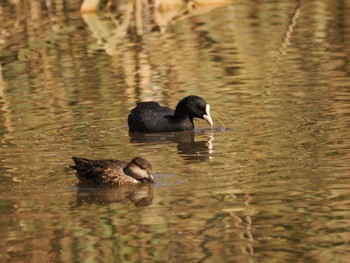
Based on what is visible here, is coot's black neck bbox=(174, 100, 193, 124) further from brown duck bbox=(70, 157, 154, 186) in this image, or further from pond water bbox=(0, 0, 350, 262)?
brown duck bbox=(70, 157, 154, 186)

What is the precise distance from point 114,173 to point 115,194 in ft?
0.90

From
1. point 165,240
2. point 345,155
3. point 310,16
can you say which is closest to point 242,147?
point 345,155

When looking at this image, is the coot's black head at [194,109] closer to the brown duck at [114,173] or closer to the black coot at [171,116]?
the black coot at [171,116]

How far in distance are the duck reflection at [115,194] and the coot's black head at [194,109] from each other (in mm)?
3723

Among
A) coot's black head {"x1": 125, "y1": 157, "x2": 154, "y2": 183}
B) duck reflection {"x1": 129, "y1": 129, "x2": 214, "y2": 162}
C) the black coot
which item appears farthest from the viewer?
the black coot

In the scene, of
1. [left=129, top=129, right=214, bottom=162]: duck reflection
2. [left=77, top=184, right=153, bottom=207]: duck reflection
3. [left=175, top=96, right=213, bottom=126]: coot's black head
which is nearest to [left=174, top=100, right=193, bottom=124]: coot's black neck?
[left=175, top=96, right=213, bottom=126]: coot's black head

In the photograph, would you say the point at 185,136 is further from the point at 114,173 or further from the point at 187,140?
the point at 114,173

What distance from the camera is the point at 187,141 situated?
1436cm

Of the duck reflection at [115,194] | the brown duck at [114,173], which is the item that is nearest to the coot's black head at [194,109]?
the brown duck at [114,173]

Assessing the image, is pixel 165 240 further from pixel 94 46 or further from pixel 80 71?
pixel 94 46

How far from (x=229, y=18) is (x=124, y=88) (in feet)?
25.1

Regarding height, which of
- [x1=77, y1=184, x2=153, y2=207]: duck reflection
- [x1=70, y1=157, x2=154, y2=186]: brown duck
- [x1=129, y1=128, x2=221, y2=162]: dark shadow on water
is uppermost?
[x1=70, y1=157, x2=154, y2=186]: brown duck

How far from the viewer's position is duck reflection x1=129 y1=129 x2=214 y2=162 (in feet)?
42.6

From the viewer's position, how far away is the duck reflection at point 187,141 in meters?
13.0
